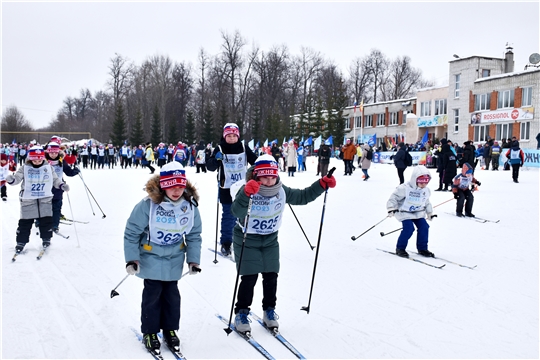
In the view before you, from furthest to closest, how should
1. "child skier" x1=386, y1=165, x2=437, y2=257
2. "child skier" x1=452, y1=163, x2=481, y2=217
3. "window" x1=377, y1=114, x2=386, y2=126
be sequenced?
"window" x1=377, y1=114, x2=386, y2=126
"child skier" x1=452, y1=163, x2=481, y2=217
"child skier" x1=386, y1=165, x2=437, y2=257

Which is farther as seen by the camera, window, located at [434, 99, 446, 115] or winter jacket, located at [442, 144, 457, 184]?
window, located at [434, 99, 446, 115]

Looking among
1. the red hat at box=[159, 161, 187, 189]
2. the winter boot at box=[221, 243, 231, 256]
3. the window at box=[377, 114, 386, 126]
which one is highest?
the window at box=[377, 114, 386, 126]

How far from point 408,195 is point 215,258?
287 cm

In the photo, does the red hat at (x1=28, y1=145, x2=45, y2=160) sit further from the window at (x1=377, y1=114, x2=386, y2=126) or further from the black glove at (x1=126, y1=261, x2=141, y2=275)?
the window at (x1=377, y1=114, x2=386, y2=126)

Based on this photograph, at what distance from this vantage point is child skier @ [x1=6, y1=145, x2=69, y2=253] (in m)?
6.77

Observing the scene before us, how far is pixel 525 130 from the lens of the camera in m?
35.1

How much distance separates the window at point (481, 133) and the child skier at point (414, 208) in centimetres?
3441

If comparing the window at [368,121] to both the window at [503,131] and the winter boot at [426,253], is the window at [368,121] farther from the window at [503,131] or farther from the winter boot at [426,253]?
the winter boot at [426,253]

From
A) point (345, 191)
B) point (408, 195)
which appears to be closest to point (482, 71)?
point (345, 191)

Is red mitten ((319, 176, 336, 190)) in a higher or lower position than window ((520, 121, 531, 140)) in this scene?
lower

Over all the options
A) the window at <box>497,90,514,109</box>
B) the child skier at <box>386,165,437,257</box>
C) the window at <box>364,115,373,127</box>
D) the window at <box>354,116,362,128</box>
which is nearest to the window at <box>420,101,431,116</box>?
the window at <box>497,90,514,109</box>

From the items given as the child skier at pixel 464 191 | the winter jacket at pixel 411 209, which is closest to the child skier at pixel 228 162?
the winter jacket at pixel 411 209

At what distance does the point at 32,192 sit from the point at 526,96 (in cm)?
3575

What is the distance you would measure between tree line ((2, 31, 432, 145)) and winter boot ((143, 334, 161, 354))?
152 ft
